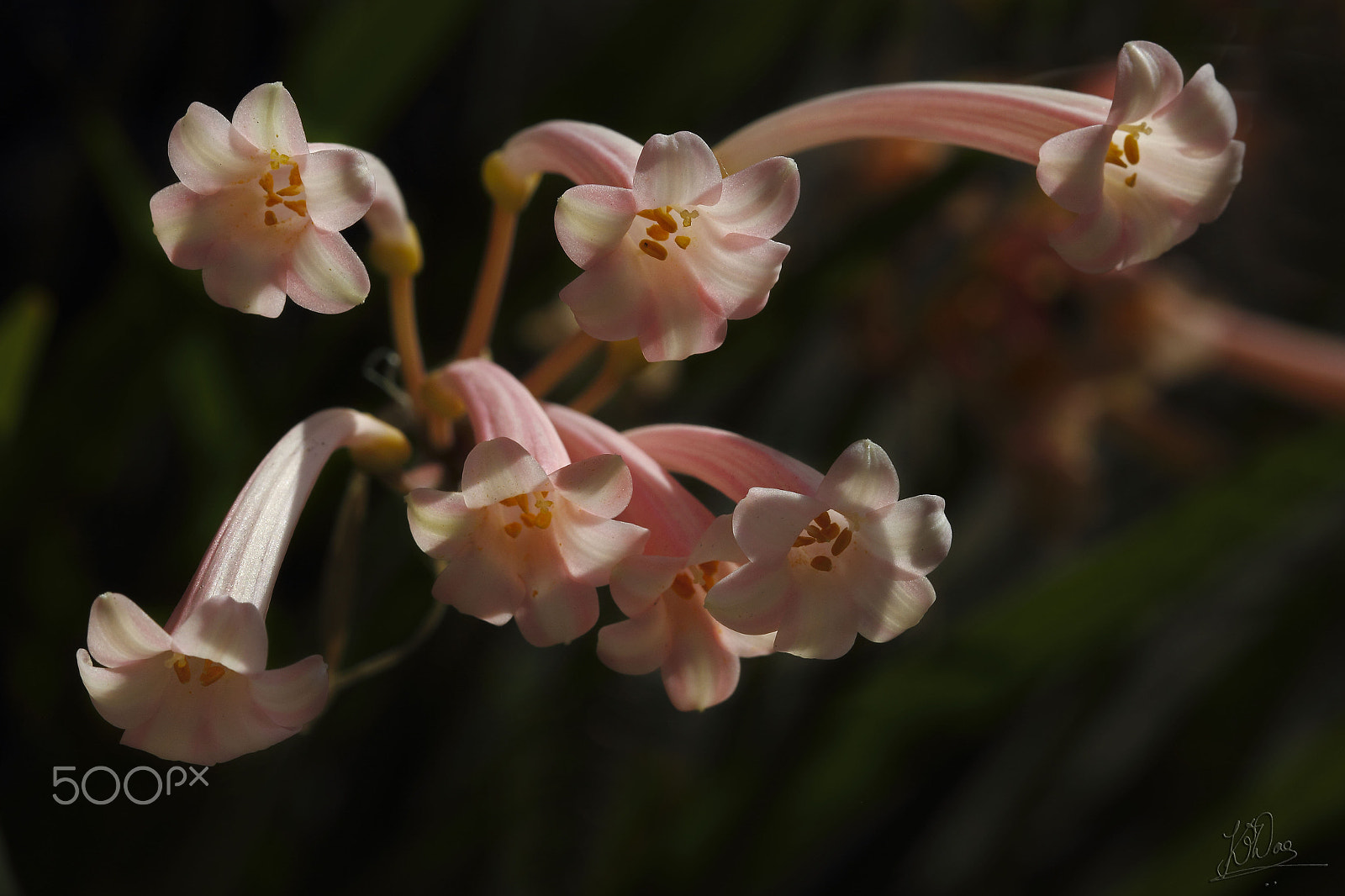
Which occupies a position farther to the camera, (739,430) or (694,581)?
(739,430)

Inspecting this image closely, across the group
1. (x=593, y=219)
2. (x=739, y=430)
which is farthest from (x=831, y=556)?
(x=739, y=430)

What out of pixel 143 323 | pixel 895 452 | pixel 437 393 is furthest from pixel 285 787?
pixel 895 452

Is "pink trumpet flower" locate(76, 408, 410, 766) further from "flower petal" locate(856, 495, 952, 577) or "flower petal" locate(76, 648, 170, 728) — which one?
"flower petal" locate(856, 495, 952, 577)

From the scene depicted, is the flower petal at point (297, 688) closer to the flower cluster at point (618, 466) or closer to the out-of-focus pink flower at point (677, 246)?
the flower cluster at point (618, 466)
